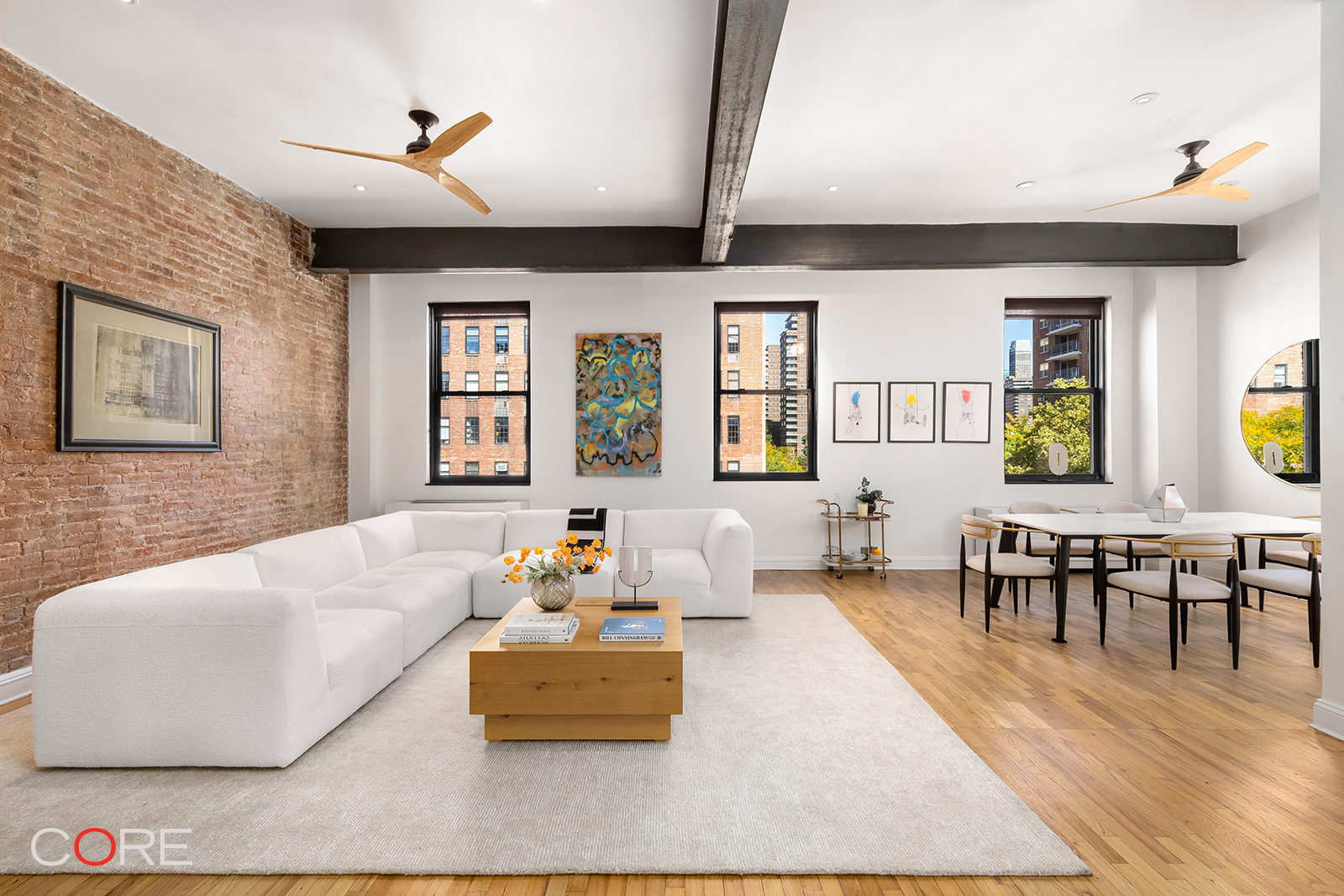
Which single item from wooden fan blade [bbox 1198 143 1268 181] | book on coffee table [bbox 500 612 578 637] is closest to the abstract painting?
book on coffee table [bbox 500 612 578 637]

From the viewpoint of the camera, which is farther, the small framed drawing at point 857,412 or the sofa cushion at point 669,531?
the small framed drawing at point 857,412

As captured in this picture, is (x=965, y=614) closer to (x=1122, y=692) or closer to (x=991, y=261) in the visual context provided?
(x=1122, y=692)

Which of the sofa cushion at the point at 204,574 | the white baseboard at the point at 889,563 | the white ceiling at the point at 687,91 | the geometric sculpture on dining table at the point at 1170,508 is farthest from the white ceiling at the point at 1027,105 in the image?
the sofa cushion at the point at 204,574

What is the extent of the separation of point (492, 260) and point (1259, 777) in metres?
5.39

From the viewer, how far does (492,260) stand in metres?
5.19

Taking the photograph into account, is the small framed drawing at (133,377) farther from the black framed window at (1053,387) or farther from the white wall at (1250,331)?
the white wall at (1250,331)

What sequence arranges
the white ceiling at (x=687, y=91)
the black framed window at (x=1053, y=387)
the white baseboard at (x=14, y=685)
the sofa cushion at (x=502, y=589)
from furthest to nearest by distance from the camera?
1. the black framed window at (x=1053, y=387)
2. the sofa cushion at (x=502, y=589)
3. the white baseboard at (x=14, y=685)
4. the white ceiling at (x=687, y=91)

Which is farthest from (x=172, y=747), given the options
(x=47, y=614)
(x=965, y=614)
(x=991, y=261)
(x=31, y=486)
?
(x=991, y=261)

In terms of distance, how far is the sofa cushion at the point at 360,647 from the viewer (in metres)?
2.52

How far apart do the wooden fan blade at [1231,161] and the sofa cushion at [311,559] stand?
5210 mm

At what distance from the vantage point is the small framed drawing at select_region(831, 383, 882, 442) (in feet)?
19.9

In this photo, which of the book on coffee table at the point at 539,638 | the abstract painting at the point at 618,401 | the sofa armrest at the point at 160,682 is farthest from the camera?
the abstract painting at the point at 618,401

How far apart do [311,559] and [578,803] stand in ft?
7.78

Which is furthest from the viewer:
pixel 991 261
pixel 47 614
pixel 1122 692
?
pixel 991 261
